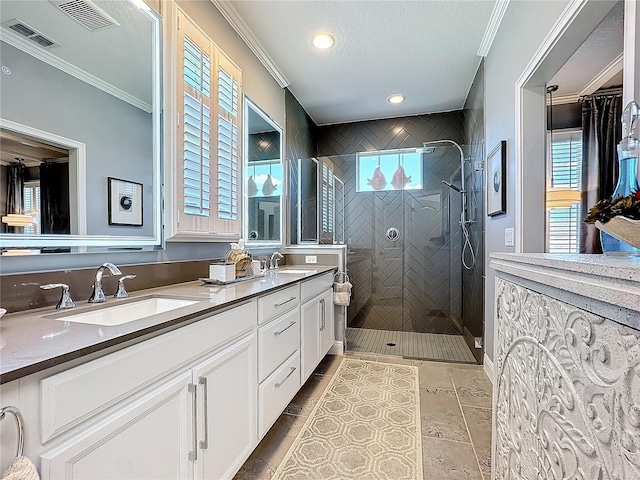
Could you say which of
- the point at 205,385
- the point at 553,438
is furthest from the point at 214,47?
the point at 553,438

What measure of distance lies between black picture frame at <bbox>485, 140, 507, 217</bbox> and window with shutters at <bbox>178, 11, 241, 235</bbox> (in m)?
1.87

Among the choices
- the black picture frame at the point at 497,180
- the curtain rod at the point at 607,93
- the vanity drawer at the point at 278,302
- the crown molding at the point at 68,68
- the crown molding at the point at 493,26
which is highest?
the crown molding at the point at 493,26

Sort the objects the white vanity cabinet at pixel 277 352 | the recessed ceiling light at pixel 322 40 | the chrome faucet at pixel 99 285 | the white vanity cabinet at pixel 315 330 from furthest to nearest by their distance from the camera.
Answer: the recessed ceiling light at pixel 322 40
the white vanity cabinet at pixel 315 330
the white vanity cabinet at pixel 277 352
the chrome faucet at pixel 99 285

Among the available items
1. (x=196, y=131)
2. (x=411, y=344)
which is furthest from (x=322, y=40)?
(x=411, y=344)

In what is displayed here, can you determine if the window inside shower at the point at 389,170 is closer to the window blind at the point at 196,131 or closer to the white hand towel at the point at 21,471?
the window blind at the point at 196,131

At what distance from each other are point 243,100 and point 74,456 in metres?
2.34

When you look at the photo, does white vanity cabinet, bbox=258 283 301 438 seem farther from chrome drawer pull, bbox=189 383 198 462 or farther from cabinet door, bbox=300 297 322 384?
chrome drawer pull, bbox=189 383 198 462

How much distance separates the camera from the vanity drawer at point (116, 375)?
669mm

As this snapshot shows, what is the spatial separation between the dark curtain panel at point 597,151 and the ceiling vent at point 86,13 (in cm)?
382

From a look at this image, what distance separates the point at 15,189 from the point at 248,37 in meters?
1.98

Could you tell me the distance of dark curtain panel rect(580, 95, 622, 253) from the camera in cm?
287

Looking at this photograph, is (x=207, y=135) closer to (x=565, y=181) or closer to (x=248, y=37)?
(x=248, y=37)

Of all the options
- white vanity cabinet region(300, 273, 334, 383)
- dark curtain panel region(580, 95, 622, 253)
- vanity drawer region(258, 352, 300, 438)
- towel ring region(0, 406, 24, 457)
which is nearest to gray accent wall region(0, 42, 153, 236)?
towel ring region(0, 406, 24, 457)

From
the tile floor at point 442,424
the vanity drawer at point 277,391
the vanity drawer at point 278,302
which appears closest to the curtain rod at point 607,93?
the tile floor at point 442,424
